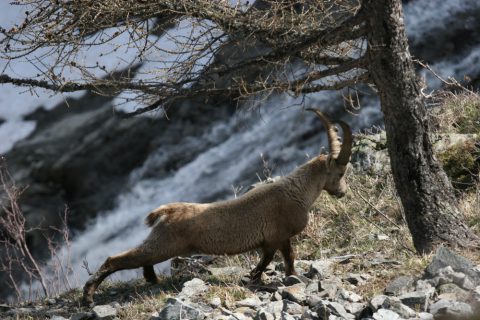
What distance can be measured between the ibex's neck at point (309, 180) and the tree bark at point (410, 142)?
127 centimetres

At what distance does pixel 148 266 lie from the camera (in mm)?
8500

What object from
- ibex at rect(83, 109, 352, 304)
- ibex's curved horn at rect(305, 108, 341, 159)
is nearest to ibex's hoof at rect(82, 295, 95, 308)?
ibex at rect(83, 109, 352, 304)

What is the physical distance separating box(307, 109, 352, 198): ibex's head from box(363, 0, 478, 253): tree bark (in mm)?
758

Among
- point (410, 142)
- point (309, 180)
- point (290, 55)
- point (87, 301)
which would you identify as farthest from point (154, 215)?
point (410, 142)

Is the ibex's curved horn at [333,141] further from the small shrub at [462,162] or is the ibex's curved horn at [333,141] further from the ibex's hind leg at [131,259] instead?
the small shrub at [462,162]

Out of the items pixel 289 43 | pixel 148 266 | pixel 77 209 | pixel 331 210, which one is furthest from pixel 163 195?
pixel 289 43

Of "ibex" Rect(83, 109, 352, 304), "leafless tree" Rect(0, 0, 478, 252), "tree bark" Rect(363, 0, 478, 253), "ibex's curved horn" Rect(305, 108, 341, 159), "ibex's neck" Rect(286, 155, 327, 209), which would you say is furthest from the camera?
"ibex's neck" Rect(286, 155, 327, 209)

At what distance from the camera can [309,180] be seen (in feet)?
28.8

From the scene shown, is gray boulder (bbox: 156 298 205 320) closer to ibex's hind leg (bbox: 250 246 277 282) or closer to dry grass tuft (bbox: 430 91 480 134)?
ibex's hind leg (bbox: 250 246 277 282)

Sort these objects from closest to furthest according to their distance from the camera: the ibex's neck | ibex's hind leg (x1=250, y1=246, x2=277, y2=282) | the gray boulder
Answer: the gray boulder, ibex's hind leg (x1=250, y1=246, x2=277, y2=282), the ibex's neck

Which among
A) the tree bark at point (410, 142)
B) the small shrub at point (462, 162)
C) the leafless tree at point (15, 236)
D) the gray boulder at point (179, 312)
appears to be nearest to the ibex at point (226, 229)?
the tree bark at point (410, 142)

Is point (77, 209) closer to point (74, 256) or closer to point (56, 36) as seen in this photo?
point (74, 256)

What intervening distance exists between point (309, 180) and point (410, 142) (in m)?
1.57

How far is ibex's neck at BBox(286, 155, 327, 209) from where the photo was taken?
8617mm
